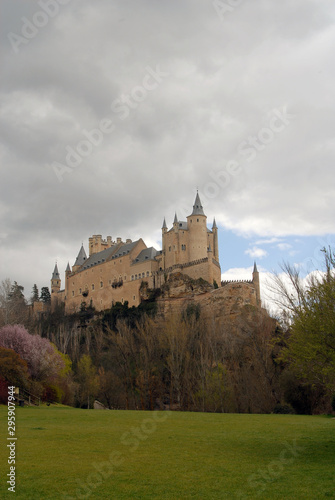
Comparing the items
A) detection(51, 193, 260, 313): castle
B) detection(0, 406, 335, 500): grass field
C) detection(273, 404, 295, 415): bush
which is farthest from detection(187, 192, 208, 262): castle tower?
detection(0, 406, 335, 500): grass field

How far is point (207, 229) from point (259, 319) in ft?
136

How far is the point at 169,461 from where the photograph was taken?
13117mm

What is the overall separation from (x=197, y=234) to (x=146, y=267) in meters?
10.9

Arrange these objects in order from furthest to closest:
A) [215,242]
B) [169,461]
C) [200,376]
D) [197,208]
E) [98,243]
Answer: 1. [98,243]
2. [215,242]
3. [197,208]
4. [200,376]
5. [169,461]

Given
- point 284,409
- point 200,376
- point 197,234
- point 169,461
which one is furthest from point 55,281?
point 169,461

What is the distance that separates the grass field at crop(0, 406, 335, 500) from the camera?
10.4 m

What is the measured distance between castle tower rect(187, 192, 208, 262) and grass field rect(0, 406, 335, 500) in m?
59.3

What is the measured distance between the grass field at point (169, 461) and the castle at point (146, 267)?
56.2 metres

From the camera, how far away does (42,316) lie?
100125 millimetres

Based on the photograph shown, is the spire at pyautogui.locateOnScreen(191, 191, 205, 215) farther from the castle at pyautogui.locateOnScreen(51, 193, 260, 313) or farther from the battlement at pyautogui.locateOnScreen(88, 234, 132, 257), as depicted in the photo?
the battlement at pyautogui.locateOnScreen(88, 234, 132, 257)

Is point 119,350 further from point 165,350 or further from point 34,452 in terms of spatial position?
point 34,452

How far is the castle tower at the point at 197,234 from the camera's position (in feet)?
262

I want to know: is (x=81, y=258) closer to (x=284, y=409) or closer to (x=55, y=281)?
(x=55, y=281)

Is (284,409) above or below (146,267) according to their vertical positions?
below
